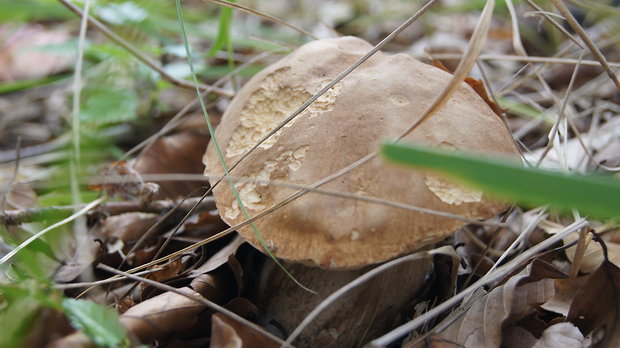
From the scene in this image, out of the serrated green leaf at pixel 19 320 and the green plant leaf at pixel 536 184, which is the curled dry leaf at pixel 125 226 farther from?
the green plant leaf at pixel 536 184

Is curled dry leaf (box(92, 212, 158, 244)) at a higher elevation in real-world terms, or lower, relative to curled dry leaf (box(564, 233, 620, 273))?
lower

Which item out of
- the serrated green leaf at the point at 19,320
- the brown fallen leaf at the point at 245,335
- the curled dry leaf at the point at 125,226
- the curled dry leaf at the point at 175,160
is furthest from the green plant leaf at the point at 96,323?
the curled dry leaf at the point at 175,160

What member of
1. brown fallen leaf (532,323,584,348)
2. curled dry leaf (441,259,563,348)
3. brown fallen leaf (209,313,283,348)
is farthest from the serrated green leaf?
brown fallen leaf (532,323,584,348)

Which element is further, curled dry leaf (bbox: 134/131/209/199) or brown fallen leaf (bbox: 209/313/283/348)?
curled dry leaf (bbox: 134/131/209/199)

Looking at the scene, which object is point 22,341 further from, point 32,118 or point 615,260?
point 32,118

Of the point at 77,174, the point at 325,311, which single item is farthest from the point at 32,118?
the point at 325,311

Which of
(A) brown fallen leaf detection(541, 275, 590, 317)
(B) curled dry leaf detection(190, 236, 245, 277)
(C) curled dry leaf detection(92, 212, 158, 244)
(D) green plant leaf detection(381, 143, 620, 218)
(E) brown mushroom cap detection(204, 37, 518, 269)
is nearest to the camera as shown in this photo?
(D) green plant leaf detection(381, 143, 620, 218)

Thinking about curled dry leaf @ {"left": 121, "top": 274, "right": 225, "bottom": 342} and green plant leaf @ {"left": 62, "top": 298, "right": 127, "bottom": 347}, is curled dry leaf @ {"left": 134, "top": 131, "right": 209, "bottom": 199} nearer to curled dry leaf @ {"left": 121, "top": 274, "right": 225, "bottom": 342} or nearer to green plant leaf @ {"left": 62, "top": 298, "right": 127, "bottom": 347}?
curled dry leaf @ {"left": 121, "top": 274, "right": 225, "bottom": 342}
